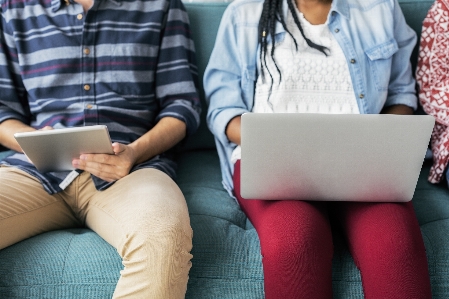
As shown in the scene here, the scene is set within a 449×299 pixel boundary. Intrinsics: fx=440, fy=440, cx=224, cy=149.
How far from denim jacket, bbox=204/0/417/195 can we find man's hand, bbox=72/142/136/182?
0.85ft

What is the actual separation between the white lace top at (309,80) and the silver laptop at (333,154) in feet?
1.08

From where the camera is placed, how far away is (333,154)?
78cm

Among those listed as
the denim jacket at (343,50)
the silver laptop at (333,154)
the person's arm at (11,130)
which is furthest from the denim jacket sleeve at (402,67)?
the person's arm at (11,130)

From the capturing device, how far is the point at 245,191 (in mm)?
867

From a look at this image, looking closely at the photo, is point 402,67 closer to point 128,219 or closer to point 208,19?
point 208,19

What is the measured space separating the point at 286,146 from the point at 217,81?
18.8 inches

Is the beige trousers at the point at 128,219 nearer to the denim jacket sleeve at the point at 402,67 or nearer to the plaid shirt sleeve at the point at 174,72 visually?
the plaid shirt sleeve at the point at 174,72

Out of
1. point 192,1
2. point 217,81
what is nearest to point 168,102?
point 217,81

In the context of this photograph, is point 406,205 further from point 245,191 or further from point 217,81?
point 217,81

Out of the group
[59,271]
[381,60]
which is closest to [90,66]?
[59,271]

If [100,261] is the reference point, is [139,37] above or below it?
above

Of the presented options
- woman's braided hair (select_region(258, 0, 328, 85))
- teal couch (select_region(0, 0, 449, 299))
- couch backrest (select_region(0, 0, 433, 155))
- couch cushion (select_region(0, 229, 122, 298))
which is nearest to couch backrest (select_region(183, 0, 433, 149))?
couch backrest (select_region(0, 0, 433, 155))

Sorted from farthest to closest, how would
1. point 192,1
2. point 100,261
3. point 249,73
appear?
point 192,1, point 249,73, point 100,261

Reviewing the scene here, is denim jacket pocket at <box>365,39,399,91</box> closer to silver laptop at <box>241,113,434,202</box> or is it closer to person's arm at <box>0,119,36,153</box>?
silver laptop at <box>241,113,434,202</box>
